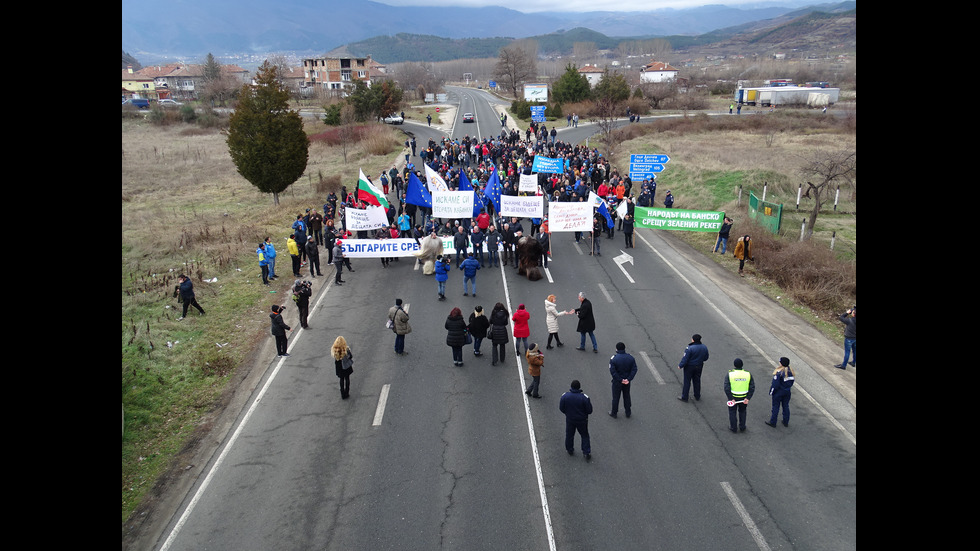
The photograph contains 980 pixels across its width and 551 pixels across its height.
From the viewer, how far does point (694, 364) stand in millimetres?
11766

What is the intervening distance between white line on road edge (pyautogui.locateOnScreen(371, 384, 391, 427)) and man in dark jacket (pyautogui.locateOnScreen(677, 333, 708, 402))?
19.7 ft

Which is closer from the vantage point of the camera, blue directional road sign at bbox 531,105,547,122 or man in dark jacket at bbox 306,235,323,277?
man in dark jacket at bbox 306,235,323,277

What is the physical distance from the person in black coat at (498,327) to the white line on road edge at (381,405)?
259 centimetres

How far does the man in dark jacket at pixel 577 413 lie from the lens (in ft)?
32.2

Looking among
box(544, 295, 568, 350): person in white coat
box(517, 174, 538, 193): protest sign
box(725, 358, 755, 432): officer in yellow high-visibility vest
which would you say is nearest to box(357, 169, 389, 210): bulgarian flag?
box(517, 174, 538, 193): protest sign

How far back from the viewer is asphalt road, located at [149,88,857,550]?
852 cm

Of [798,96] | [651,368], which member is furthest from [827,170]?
[798,96]

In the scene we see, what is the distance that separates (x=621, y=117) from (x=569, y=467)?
74.5m

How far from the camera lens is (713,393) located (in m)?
12.4

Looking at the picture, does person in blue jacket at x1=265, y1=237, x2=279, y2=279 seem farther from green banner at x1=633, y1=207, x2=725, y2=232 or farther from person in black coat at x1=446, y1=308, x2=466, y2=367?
green banner at x1=633, y1=207, x2=725, y2=232

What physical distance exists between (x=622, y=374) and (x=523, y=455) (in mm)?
2494

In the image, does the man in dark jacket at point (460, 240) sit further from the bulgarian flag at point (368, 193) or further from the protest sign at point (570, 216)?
the protest sign at point (570, 216)

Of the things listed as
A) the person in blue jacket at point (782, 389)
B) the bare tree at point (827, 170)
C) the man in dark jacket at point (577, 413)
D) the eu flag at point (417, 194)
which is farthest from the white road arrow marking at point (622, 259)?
the man in dark jacket at point (577, 413)

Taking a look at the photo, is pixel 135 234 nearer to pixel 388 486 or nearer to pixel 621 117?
pixel 388 486
